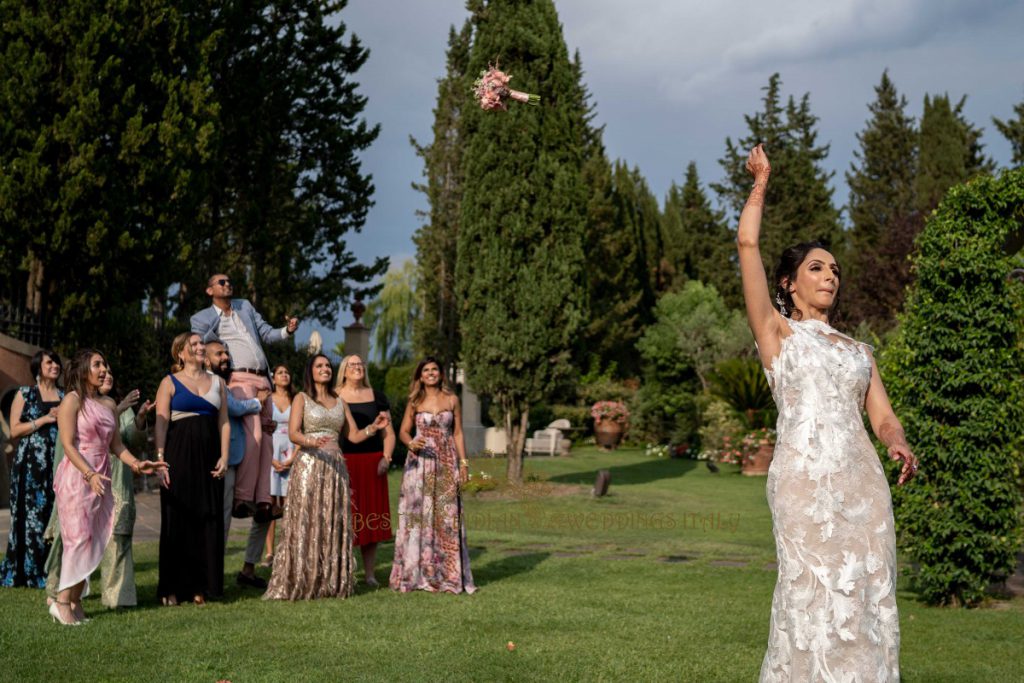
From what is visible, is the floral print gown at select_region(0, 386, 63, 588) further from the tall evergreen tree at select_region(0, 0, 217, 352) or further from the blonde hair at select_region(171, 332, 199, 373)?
the tall evergreen tree at select_region(0, 0, 217, 352)

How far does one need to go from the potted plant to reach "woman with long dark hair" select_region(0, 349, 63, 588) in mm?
24342

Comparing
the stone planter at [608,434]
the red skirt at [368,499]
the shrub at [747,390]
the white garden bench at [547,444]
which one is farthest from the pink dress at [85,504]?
the stone planter at [608,434]

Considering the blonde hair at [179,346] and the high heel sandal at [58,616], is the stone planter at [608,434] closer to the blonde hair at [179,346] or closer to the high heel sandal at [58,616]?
the blonde hair at [179,346]

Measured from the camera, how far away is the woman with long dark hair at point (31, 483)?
862 centimetres

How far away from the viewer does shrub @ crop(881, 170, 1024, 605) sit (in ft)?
26.7

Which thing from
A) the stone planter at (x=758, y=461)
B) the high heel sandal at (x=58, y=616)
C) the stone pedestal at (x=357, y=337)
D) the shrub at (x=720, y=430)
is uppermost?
the stone pedestal at (x=357, y=337)

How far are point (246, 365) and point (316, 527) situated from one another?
1.99m

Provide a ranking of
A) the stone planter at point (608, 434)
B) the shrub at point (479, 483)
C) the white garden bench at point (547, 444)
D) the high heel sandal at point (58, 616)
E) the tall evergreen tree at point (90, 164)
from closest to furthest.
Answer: the high heel sandal at point (58, 616) → the tall evergreen tree at point (90, 164) → the shrub at point (479, 483) → the white garden bench at point (547, 444) → the stone planter at point (608, 434)

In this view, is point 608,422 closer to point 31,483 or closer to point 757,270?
point 31,483

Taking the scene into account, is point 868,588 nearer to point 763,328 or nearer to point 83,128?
point 763,328

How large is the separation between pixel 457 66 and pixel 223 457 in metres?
28.0

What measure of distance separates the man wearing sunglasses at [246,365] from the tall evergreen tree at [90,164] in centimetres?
785

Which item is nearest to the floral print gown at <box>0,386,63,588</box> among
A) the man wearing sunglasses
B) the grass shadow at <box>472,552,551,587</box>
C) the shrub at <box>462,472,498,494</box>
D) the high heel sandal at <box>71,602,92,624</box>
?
the man wearing sunglasses

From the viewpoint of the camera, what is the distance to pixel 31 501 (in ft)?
28.3
